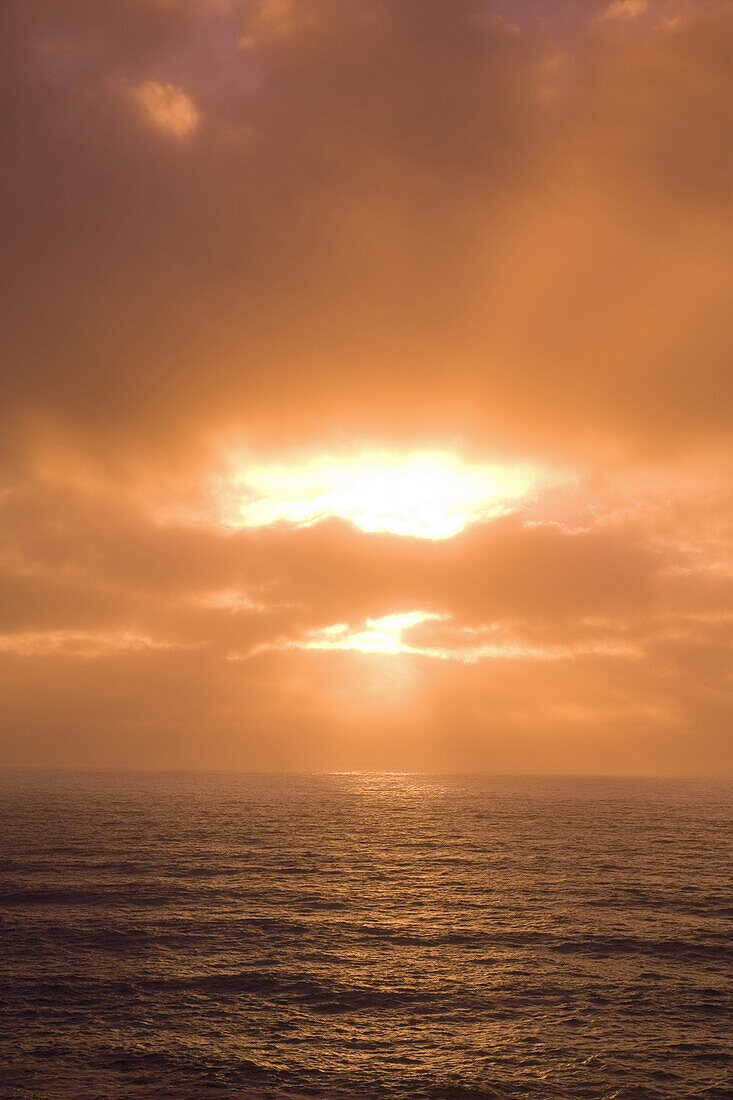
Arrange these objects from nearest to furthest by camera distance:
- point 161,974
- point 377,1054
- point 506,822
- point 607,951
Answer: point 377,1054, point 161,974, point 607,951, point 506,822

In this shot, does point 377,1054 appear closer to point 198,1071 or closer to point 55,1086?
point 198,1071

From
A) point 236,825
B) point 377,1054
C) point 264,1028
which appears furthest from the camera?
point 236,825

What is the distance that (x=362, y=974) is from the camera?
3688cm

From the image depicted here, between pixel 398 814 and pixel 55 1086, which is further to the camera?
pixel 398 814

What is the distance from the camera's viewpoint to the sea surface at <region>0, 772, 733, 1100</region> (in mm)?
26344

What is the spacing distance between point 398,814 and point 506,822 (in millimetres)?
20542

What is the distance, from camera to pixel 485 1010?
3206 centimetres

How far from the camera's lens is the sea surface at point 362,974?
26.3 meters

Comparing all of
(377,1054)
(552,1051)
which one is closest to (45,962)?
(377,1054)

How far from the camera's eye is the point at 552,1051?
2828 cm

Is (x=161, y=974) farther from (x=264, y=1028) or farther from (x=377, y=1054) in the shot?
(x=377, y=1054)

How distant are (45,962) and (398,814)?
9630 cm

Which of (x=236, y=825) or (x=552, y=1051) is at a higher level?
(x=552, y=1051)

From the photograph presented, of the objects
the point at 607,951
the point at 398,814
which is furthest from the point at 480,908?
the point at 398,814
